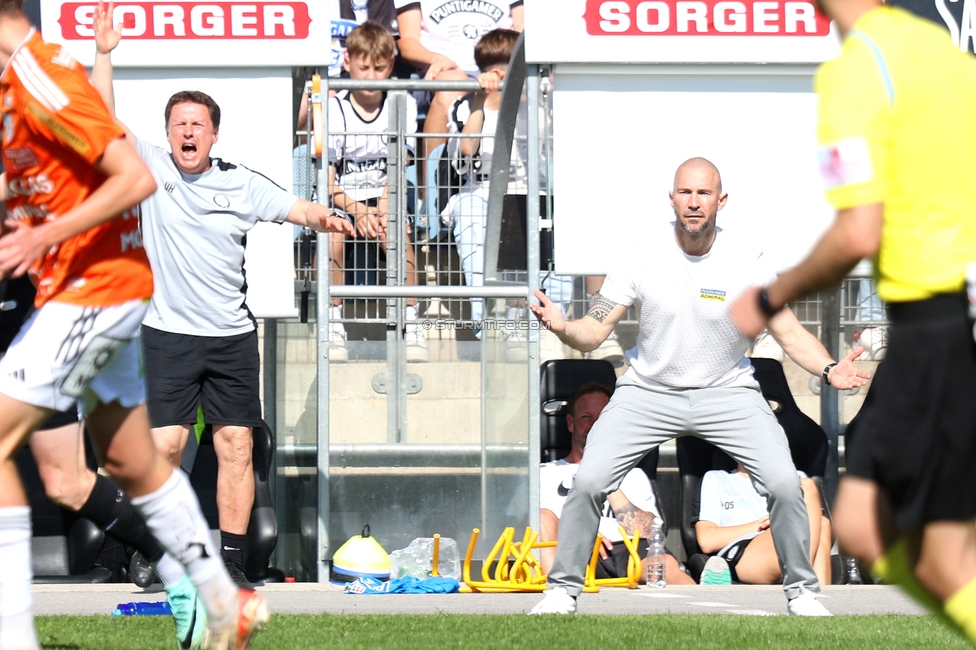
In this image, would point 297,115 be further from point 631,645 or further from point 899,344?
point 899,344

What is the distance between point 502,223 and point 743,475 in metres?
2.12

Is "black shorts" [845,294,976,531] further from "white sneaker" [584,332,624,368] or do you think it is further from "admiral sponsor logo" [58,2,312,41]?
"white sneaker" [584,332,624,368]

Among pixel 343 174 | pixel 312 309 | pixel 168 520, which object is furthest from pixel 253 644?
pixel 343 174

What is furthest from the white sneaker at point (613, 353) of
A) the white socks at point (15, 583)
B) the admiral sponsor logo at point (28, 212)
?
the white socks at point (15, 583)

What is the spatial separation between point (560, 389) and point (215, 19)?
3.10 m

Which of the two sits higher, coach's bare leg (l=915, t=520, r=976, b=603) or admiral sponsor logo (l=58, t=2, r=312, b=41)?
admiral sponsor logo (l=58, t=2, r=312, b=41)

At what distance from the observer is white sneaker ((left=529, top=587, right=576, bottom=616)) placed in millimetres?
6121

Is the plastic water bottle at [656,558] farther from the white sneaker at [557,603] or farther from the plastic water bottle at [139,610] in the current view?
the plastic water bottle at [139,610]

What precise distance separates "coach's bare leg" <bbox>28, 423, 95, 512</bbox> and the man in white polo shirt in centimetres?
204

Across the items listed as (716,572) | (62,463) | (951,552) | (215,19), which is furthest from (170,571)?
(716,572)

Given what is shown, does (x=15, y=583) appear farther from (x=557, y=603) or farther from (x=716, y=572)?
(x=716, y=572)

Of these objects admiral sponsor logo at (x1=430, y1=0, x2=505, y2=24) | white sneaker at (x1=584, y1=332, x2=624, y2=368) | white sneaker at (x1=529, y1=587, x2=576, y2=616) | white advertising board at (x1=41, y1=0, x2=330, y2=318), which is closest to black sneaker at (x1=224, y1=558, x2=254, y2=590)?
white advertising board at (x1=41, y1=0, x2=330, y2=318)

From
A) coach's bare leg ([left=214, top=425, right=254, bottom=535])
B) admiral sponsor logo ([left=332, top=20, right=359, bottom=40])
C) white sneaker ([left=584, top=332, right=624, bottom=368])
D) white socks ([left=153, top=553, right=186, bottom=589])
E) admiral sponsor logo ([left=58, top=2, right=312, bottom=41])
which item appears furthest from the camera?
admiral sponsor logo ([left=332, top=20, right=359, bottom=40])

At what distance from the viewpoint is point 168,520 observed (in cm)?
417
